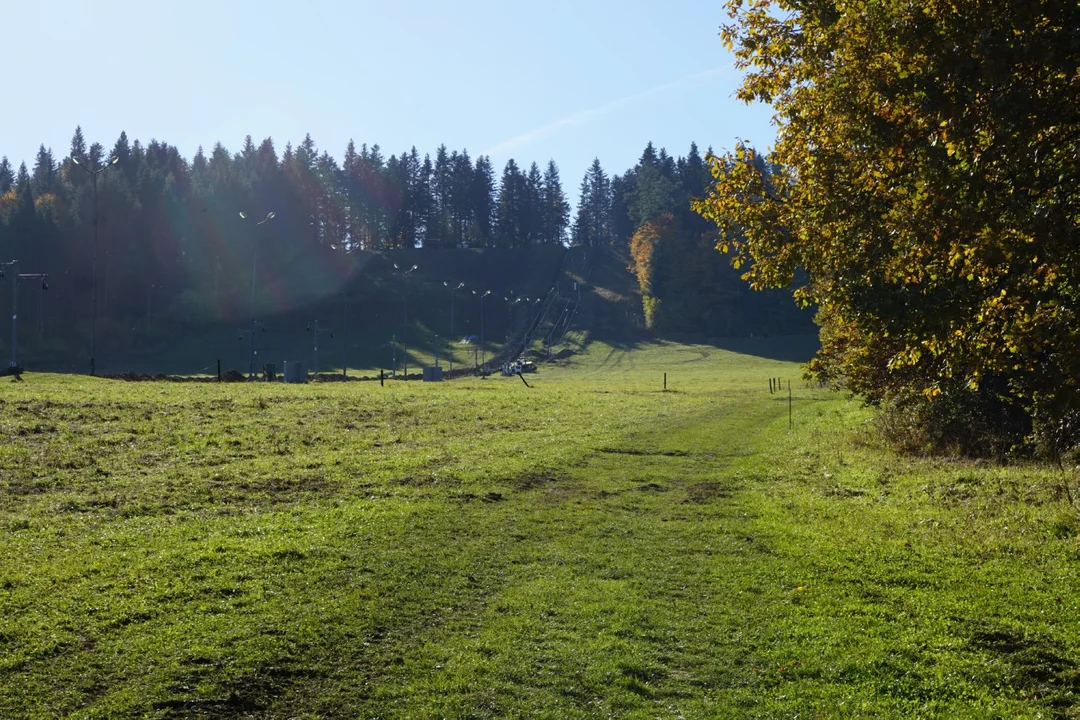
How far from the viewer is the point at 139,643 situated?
9.13m

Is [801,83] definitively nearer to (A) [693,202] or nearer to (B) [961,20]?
(A) [693,202]

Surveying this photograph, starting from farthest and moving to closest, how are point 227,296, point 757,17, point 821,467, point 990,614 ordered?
point 227,296, point 821,467, point 757,17, point 990,614

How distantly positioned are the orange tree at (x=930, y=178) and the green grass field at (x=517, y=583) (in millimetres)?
2873

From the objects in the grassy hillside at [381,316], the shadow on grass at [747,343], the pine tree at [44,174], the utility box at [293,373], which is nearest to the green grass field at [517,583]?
the utility box at [293,373]

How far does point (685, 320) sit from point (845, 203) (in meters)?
138

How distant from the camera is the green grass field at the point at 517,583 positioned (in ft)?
27.8

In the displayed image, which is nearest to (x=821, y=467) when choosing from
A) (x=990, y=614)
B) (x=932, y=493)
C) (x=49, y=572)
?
(x=932, y=493)

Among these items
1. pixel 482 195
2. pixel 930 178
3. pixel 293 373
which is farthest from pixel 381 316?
pixel 930 178

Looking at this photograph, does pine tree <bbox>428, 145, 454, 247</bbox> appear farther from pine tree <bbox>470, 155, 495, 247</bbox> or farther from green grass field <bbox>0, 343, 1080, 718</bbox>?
green grass field <bbox>0, 343, 1080, 718</bbox>

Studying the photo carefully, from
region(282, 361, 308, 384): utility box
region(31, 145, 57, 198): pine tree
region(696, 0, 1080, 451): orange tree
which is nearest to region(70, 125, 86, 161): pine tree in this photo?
region(31, 145, 57, 198): pine tree

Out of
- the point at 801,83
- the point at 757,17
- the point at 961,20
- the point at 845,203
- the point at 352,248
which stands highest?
the point at 352,248

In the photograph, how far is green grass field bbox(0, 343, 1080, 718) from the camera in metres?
8.46

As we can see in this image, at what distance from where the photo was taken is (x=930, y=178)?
376 inches

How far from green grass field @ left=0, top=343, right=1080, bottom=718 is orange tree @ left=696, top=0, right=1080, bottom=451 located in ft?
9.43
